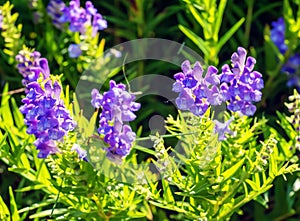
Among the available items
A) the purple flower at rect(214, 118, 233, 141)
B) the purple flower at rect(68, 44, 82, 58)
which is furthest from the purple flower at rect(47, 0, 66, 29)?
the purple flower at rect(214, 118, 233, 141)

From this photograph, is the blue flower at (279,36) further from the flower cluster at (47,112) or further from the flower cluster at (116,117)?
the flower cluster at (47,112)

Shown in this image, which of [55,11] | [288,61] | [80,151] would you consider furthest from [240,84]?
[55,11]

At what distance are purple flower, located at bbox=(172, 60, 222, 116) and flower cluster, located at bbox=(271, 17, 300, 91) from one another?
2.31ft

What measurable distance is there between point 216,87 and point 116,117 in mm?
222

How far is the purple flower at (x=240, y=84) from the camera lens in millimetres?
1179

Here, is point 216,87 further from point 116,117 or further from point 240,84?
point 116,117

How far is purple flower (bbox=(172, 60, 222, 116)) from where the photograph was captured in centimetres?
113

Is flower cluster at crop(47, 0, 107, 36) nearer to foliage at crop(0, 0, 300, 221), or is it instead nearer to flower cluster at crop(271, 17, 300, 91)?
foliage at crop(0, 0, 300, 221)

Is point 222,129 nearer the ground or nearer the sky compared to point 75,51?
nearer the ground

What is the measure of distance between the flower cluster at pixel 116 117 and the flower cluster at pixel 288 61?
74 centimetres

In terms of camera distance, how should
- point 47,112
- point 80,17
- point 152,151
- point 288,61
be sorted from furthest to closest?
point 288,61, point 80,17, point 152,151, point 47,112

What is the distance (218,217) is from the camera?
126cm

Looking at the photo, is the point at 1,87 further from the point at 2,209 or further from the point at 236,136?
the point at 236,136

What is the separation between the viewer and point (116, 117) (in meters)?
1.19
